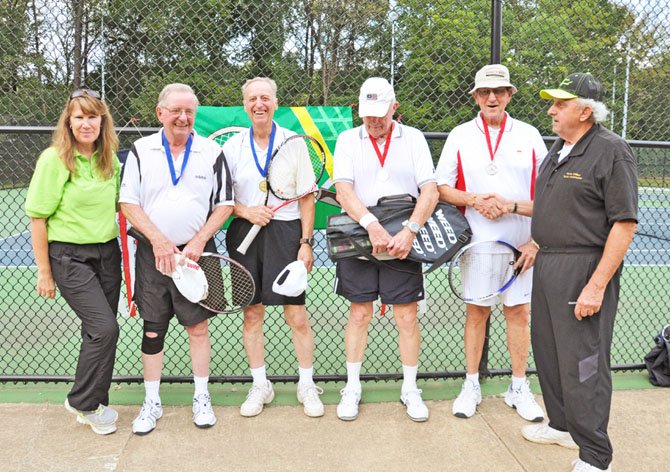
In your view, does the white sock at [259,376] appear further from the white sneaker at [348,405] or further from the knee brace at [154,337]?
the knee brace at [154,337]

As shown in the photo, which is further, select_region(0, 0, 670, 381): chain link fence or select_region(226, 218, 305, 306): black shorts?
select_region(0, 0, 670, 381): chain link fence

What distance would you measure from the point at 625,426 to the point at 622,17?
176 inches

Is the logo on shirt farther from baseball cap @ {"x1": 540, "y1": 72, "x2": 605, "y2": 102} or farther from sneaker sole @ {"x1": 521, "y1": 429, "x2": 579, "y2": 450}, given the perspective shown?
sneaker sole @ {"x1": 521, "y1": 429, "x2": 579, "y2": 450}

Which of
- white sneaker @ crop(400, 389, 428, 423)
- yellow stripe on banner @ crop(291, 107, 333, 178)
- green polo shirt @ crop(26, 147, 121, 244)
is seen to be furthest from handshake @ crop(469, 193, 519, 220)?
green polo shirt @ crop(26, 147, 121, 244)

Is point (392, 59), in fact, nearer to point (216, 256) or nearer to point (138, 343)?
point (216, 256)

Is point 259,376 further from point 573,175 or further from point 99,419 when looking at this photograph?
point 573,175

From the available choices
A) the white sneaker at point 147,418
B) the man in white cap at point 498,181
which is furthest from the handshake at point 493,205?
the white sneaker at point 147,418

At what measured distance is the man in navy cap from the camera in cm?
242

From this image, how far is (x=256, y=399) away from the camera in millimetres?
3391

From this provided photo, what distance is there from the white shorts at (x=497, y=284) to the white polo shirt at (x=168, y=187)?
4.87 ft

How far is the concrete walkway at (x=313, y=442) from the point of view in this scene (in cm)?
282

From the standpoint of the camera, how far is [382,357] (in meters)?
4.39

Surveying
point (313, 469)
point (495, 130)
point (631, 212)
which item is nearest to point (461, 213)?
point (495, 130)

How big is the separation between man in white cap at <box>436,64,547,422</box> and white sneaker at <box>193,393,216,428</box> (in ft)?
4.49
